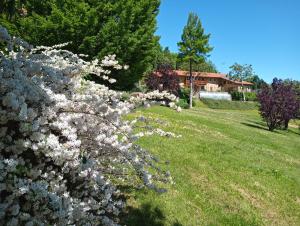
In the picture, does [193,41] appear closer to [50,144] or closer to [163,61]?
[163,61]

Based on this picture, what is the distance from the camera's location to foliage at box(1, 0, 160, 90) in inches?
792

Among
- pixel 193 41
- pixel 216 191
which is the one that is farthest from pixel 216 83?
pixel 216 191

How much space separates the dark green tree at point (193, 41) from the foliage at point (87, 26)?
24.3 m

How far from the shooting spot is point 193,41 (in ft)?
154

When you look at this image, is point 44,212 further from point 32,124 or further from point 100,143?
point 100,143

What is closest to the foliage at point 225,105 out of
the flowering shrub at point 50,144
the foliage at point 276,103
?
the foliage at point 276,103

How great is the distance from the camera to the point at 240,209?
7898mm

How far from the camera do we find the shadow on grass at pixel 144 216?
19.4ft

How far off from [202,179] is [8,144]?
6.09 m

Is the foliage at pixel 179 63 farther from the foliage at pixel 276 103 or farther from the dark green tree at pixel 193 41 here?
the foliage at pixel 276 103

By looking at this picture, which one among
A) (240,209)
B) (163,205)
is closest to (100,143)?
(163,205)

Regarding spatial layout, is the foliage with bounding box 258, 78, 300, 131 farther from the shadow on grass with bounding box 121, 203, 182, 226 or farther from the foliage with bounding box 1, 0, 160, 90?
the shadow on grass with bounding box 121, 203, 182, 226

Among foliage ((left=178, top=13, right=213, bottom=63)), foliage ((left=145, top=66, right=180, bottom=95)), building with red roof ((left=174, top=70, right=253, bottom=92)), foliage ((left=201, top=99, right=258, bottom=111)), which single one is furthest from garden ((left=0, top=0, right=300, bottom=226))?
building with red roof ((left=174, top=70, right=253, bottom=92))

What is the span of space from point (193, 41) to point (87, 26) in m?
28.0
